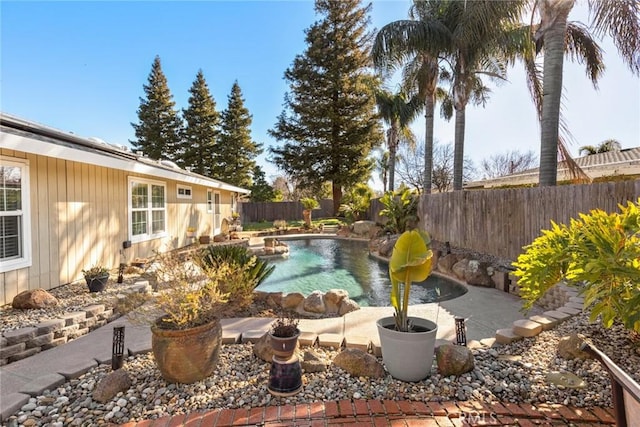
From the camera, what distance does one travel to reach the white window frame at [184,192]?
1072 centimetres

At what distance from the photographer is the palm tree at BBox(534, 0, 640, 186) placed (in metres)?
6.07

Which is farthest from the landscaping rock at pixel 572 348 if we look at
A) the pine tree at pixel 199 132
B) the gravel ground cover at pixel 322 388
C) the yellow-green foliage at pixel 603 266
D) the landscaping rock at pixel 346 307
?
the pine tree at pixel 199 132

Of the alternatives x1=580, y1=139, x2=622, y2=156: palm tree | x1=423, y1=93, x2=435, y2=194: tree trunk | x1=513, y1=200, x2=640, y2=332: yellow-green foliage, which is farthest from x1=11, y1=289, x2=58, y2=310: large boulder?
x1=580, y1=139, x2=622, y2=156: palm tree

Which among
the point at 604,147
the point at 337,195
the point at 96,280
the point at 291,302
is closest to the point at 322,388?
the point at 291,302

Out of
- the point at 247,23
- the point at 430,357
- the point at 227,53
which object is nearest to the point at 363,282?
the point at 430,357

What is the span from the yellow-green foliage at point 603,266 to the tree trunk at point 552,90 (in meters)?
4.65

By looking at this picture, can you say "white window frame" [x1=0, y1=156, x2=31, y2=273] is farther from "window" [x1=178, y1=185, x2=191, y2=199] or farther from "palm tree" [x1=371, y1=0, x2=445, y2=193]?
"palm tree" [x1=371, y1=0, x2=445, y2=193]

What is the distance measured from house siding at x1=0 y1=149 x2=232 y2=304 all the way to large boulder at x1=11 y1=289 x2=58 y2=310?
0.46 metres

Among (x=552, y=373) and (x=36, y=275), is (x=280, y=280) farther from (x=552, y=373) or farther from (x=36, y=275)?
(x=552, y=373)

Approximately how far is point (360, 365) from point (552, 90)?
7.22m

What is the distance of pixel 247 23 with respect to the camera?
966cm

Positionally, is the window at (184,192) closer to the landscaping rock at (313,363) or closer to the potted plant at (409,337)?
the landscaping rock at (313,363)

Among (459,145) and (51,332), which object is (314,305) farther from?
(459,145)

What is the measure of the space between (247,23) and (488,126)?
22035 millimetres
